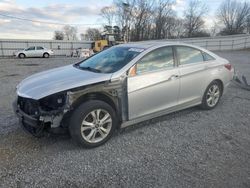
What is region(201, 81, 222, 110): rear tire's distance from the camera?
535 centimetres

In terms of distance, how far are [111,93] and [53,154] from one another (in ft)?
4.03

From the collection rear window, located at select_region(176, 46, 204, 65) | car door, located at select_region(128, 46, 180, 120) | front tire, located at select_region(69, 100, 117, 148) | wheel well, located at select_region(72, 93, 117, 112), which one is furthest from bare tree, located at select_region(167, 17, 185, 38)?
front tire, located at select_region(69, 100, 117, 148)

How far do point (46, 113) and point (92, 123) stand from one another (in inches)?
27.1

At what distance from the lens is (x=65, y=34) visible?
76562mm

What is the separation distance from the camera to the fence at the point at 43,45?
37.1 m

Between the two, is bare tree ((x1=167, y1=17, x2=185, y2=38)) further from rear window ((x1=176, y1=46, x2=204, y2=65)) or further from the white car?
rear window ((x1=176, y1=46, x2=204, y2=65))

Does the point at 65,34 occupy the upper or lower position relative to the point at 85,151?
upper

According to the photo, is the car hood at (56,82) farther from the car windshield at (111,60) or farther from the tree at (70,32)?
the tree at (70,32)

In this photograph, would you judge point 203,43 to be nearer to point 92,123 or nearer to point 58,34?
point 92,123

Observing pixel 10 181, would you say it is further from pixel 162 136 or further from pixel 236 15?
pixel 236 15

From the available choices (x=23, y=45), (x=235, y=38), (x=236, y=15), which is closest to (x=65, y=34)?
(x=23, y=45)

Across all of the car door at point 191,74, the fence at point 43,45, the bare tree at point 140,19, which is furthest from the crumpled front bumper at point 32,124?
the bare tree at point 140,19

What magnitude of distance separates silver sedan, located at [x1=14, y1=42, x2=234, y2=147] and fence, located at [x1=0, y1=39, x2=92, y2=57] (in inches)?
1455

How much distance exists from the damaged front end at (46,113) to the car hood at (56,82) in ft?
0.30
